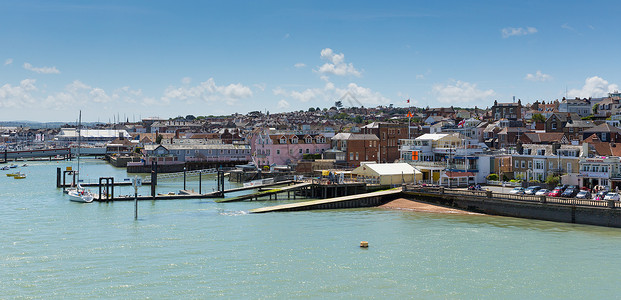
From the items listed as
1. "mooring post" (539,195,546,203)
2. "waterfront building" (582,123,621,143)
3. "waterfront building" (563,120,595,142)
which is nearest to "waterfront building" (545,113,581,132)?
"waterfront building" (563,120,595,142)

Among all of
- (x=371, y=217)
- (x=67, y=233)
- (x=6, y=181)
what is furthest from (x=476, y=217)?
(x=6, y=181)

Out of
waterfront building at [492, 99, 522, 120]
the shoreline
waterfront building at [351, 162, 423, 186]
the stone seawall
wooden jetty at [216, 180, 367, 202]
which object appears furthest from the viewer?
waterfront building at [492, 99, 522, 120]

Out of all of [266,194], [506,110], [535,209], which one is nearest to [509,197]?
[535,209]

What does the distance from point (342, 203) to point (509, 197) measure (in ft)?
51.1

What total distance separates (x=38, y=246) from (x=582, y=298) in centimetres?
3334

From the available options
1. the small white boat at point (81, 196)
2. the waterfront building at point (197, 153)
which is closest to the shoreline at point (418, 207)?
the small white boat at point (81, 196)

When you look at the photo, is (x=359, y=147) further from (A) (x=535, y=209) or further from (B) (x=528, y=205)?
(A) (x=535, y=209)

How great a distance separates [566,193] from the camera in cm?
5147

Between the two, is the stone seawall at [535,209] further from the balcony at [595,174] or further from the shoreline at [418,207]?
the balcony at [595,174]

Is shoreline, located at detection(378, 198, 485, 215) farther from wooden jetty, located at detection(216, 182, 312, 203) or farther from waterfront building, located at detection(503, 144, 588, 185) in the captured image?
waterfront building, located at detection(503, 144, 588, 185)

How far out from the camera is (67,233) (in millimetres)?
43656

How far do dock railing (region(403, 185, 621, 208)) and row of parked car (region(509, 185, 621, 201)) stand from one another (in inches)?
88.4

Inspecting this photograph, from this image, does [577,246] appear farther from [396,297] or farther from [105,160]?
[105,160]

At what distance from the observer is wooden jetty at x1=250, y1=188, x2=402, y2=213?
179ft
